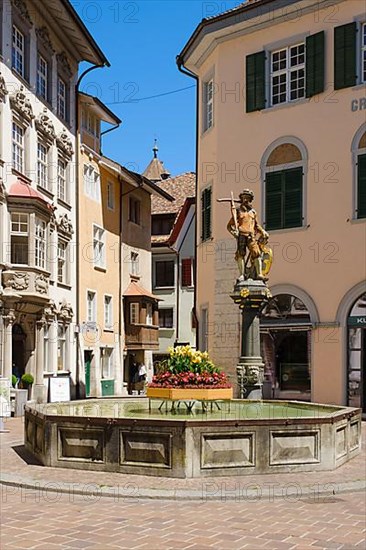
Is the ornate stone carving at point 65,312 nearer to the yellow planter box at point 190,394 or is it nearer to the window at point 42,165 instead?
the window at point 42,165

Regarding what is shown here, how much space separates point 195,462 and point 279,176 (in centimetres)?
1517

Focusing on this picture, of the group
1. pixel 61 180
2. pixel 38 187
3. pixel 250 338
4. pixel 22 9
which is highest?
pixel 22 9

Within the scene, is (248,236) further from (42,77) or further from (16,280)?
(42,77)

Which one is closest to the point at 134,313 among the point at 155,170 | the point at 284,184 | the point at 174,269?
the point at 174,269

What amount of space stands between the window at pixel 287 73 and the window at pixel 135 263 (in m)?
16.3

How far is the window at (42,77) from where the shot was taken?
27531 mm

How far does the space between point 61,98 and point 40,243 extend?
24.3 ft

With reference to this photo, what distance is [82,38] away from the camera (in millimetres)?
30922

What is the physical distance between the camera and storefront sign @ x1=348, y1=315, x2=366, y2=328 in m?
22.0

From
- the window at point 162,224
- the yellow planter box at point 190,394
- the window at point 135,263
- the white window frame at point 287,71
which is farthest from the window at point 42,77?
the window at point 162,224

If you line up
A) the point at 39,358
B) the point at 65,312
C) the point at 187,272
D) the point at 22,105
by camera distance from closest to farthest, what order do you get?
the point at 22,105, the point at 39,358, the point at 65,312, the point at 187,272

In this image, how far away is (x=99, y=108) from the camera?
112 feet

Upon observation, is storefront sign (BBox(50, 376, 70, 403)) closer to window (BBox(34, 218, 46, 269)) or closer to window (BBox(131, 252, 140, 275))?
window (BBox(34, 218, 46, 269))

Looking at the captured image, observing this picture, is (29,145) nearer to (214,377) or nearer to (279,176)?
(279,176)
